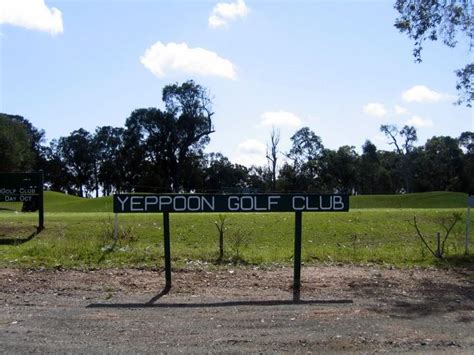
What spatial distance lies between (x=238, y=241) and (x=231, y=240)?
2467 millimetres

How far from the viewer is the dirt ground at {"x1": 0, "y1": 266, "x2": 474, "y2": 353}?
5.68 m

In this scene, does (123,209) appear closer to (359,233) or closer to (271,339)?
(271,339)

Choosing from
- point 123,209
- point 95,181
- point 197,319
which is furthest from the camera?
point 95,181

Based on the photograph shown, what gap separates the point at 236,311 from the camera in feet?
23.3

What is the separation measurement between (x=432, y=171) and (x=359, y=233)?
82.2 m

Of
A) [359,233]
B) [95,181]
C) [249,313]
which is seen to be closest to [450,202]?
[359,233]

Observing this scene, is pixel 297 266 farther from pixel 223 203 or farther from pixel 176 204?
pixel 176 204

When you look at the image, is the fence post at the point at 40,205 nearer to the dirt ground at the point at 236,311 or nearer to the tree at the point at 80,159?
the dirt ground at the point at 236,311

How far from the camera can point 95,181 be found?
4311 inches

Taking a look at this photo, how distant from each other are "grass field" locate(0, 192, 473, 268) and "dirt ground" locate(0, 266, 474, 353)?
140cm

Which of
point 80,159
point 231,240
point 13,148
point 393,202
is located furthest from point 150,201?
point 80,159

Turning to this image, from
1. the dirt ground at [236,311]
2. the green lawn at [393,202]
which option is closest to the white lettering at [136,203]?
the dirt ground at [236,311]

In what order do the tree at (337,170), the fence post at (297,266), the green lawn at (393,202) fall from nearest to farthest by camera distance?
1. the fence post at (297,266)
2. the green lawn at (393,202)
3. the tree at (337,170)

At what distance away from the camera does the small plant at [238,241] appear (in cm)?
1219
